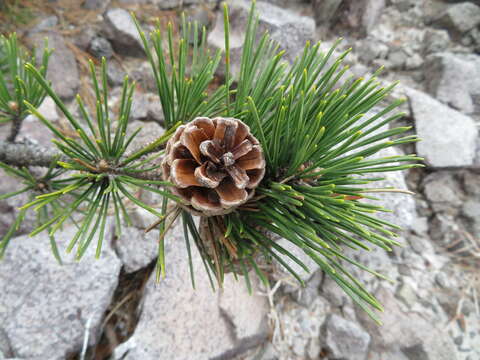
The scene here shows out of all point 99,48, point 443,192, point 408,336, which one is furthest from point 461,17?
point 99,48

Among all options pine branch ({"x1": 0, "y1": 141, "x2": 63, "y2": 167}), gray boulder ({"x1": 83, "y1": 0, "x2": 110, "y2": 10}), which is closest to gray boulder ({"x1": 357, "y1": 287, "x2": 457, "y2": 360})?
pine branch ({"x1": 0, "y1": 141, "x2": 63, "y2": 167})

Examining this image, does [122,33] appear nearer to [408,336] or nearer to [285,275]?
[285,275]

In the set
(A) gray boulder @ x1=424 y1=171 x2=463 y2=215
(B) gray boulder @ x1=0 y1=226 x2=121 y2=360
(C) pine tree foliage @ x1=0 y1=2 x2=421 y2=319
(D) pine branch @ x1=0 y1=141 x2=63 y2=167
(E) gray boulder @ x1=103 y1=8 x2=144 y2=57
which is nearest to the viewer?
(C) pine tree foliage @ x1=0 y1=2 x2=421 y2=319

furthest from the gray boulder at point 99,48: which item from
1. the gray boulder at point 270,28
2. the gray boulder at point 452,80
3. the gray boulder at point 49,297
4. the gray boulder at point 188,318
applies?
the gray boulder at point 452,80

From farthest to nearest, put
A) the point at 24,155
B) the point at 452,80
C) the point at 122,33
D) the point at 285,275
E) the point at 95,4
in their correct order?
the point at 95,4 < the point at 122,33 < the point at 452,80 < the point at 285,275 < the point at 24,155

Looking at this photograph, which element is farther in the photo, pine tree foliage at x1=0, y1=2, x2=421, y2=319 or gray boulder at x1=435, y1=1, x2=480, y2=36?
gray boulder at x1=435, y1=1, x2=480, y2=36

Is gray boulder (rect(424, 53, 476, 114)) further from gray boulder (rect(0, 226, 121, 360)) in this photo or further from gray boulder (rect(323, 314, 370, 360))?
gray boulder (rect(0, 226, 121, 360))

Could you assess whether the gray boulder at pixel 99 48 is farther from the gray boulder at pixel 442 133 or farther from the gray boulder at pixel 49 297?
the gray boulder at pixel 442 133
